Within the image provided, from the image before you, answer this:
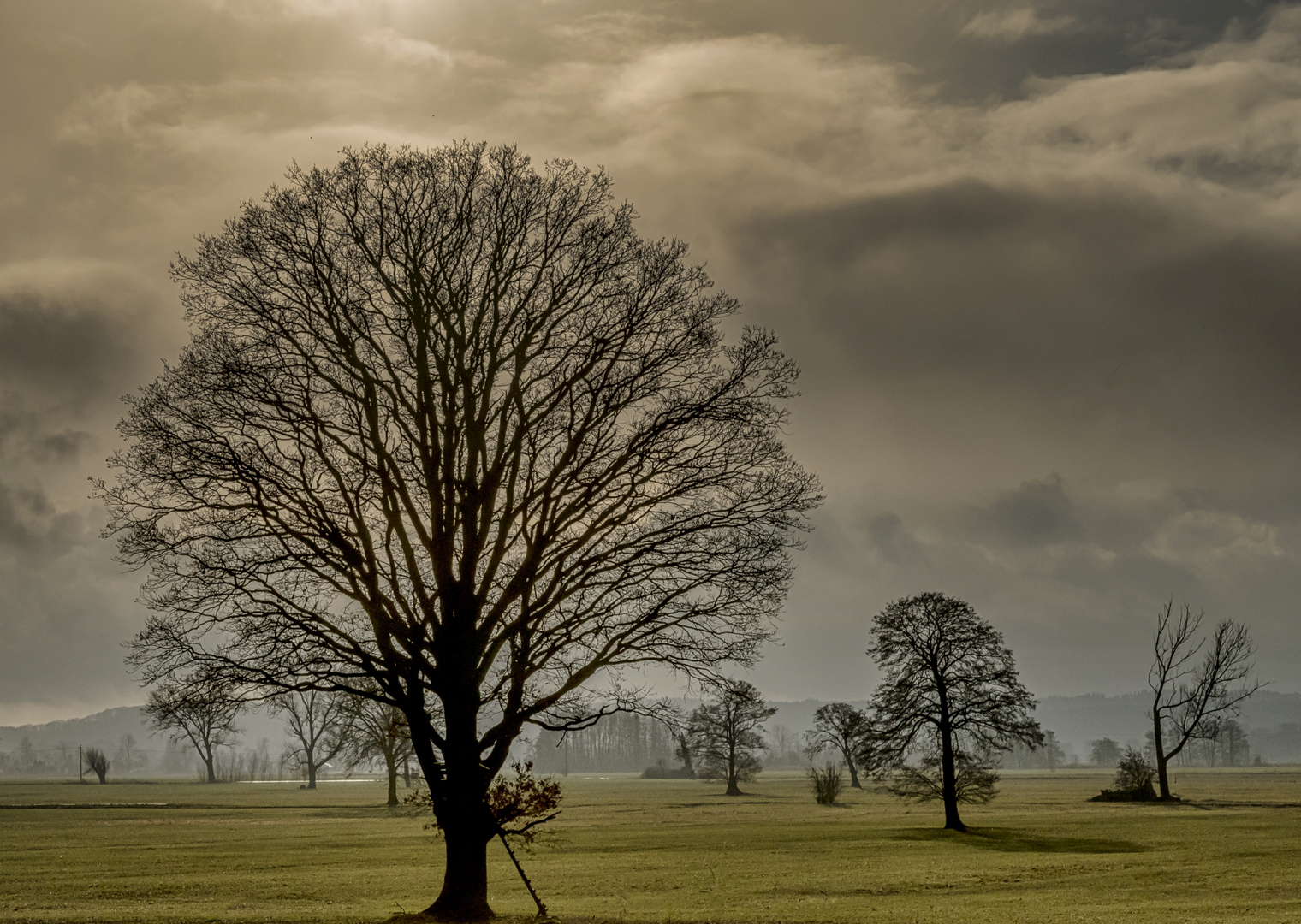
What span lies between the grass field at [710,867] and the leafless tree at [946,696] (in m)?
3.42

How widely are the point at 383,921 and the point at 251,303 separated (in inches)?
410

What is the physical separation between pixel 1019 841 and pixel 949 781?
19.5ft

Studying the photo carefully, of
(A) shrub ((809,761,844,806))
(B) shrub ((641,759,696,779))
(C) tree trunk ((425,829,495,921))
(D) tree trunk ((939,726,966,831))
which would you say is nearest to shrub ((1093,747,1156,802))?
(A) shrub ((809,761,844,806))

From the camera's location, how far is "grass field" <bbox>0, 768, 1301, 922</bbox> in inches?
870

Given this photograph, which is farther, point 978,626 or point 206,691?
point 978,626

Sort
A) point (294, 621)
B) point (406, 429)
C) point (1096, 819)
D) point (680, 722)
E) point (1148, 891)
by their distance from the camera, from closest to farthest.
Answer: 1. point (294, 621)
2. point (406, 429)
3. point (680, 722)
4. point (1148, 891)
5. point (1096, 819)

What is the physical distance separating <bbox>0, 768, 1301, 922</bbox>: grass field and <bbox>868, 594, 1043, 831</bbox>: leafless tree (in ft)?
11.2

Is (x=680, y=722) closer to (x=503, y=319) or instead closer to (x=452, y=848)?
(x=452, y=848)

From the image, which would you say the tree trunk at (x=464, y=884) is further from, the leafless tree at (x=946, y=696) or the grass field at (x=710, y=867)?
the leafless tree at (x=946, y=696)

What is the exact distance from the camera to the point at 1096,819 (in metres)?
A: 55.4

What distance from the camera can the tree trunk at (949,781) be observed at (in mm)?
48000

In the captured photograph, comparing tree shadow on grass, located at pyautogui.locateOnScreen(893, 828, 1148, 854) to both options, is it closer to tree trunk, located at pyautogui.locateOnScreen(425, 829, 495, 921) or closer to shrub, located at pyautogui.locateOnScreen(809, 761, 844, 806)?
shrub, located at pyautogui.locateOnScreen(809, 761, 844, 806)

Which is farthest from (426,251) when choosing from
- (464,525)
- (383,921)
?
(383,921)

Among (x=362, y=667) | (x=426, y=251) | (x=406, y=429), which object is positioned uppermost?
(x=426, y=251)
